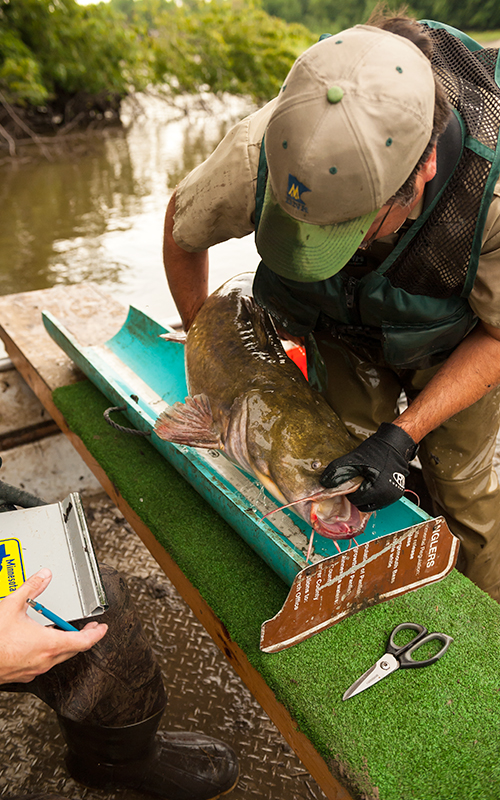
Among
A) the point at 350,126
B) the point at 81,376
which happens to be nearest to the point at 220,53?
the point at 81,376

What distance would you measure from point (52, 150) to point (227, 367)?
41.4 feet

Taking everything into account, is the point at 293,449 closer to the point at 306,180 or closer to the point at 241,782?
the point at 306,180

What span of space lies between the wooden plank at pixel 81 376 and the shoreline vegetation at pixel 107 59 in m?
9.09

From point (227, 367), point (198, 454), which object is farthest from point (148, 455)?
point (227, 367)

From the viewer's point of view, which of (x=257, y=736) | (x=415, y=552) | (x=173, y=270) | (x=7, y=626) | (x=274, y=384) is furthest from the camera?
(x=173, y=270)

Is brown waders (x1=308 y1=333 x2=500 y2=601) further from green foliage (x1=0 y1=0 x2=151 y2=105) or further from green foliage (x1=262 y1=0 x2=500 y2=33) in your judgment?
green foliage (x1=262 y1=0 x2=500 y2=33)

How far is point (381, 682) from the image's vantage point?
1434mm

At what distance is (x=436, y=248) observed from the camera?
1606mm

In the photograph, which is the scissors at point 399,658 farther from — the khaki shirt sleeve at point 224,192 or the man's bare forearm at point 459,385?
the khaki shirt sleeve at point 224,192

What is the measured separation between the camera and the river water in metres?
6.26

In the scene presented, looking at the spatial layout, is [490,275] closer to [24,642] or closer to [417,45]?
[417,45]

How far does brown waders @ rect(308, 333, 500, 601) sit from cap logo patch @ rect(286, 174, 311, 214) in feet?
3.43

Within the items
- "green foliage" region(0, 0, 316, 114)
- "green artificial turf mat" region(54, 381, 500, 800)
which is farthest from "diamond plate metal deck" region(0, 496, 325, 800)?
"green foliage" region(0, 0, 316, 114)

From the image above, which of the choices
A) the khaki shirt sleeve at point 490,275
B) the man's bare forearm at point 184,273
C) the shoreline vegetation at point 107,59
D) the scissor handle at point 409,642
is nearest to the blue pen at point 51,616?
the scissor handle at point 409,642
